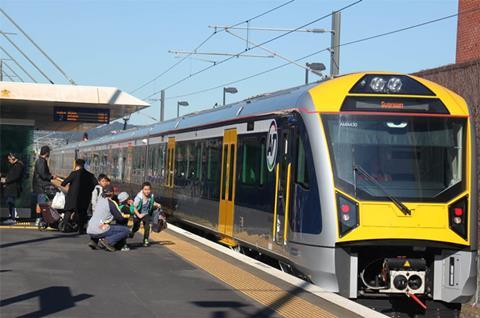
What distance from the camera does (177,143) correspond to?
20406mm

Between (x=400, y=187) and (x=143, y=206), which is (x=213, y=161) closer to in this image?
(x=143, y=206)

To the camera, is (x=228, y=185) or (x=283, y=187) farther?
(x=228, y=185)

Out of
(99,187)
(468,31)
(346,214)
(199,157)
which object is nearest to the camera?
(346,214)

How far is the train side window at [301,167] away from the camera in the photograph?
10.4 metres

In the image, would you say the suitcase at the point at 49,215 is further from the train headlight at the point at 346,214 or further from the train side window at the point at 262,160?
the train headlight at the point at 346,214

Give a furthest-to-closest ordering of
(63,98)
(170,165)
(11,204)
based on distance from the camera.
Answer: (170,165) → (11,204) → (63,98)

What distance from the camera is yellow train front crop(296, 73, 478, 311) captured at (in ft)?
31.8

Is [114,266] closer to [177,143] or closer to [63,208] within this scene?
[63,208]

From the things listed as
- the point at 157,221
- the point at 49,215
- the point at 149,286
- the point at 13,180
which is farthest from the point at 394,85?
the point at 13,180

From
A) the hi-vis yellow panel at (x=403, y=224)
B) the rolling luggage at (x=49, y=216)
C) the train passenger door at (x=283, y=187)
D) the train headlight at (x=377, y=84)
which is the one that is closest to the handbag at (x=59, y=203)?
the rolling luggage at (x=49, y=216)

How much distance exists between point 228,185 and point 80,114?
19.2 feet

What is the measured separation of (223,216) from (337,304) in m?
6.59

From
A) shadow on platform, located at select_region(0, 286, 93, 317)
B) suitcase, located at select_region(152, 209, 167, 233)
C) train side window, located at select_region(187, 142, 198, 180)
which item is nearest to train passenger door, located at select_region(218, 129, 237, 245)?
suitcase, located at select_region(152, 209, 167, 233)

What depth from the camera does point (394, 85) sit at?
34.8 feet
